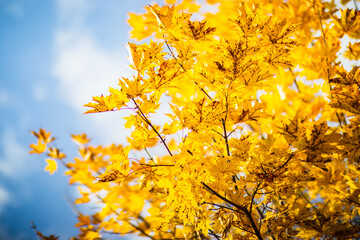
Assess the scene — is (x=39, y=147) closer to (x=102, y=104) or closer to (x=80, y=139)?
(x=80, y=139)

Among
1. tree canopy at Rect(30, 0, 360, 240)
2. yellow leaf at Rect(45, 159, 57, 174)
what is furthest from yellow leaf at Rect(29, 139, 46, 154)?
tree canopy at Rect(30, 0, 360, 240)

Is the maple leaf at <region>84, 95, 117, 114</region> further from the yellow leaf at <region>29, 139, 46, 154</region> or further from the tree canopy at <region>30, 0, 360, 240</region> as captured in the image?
the yellow leaf at <region>29, 139, 46, 154</region>

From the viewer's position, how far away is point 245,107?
1.01 metres

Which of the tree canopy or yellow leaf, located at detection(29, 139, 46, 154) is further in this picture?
yellow leaf, located at detection(29, 139, 46, 154)

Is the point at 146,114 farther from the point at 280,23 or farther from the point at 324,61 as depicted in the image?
the point at 324,61

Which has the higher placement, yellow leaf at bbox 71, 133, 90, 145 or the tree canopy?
yellow leaf at bbox 71, 133, 90, 145

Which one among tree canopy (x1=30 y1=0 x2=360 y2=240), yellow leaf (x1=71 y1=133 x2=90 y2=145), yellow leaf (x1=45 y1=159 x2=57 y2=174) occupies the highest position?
yellow leaf (x1=71 y1=133 x2=90 y2=145)

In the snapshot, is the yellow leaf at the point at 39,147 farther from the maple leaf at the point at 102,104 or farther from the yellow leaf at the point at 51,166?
the maple leaf at the point at 102,104

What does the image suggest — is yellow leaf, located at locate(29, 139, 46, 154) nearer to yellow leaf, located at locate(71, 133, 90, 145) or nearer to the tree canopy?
yellow leaf, located at locate(71, 133, 90, 145)

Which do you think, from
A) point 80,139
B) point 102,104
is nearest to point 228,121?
point 102,104

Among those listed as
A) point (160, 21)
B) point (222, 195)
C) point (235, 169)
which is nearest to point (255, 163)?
point (235, 169)

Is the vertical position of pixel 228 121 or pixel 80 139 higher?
pixel 80 139

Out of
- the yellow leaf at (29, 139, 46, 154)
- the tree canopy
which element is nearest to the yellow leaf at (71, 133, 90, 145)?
the yellow leaf at (29, 139, 46, 154)

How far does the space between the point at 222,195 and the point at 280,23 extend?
0.80 metres
